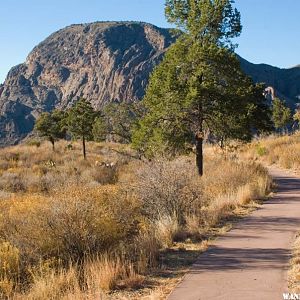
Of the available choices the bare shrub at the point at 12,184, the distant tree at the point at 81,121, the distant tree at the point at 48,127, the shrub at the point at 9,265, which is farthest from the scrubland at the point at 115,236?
the distant tree at the point at 48,127

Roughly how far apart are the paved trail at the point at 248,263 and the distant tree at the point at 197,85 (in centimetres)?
627

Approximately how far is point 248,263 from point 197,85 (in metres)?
10.0

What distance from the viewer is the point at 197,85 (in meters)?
17.1

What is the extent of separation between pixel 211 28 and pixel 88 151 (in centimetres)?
3412

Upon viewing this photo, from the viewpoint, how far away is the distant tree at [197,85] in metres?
17.4

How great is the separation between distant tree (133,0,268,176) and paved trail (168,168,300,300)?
627 cm

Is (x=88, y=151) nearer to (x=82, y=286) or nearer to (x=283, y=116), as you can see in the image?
(x=283, y=116)

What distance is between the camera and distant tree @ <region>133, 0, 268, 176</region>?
57.0 feet

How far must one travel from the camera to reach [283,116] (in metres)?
57.3

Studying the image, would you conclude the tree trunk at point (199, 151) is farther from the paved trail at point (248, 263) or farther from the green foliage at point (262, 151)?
the green foliage at point (262, 151)

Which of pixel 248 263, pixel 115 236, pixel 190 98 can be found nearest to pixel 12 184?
pixel 190 98

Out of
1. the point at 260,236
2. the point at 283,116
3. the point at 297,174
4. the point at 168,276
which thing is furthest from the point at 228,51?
the point at 283,116

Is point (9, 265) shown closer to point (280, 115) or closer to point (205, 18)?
point (205, 18)

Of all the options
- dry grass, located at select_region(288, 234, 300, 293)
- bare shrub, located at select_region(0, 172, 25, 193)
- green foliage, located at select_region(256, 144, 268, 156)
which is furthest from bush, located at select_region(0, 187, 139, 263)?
green foliage, located at select_region(256, 144, 268, 156)
